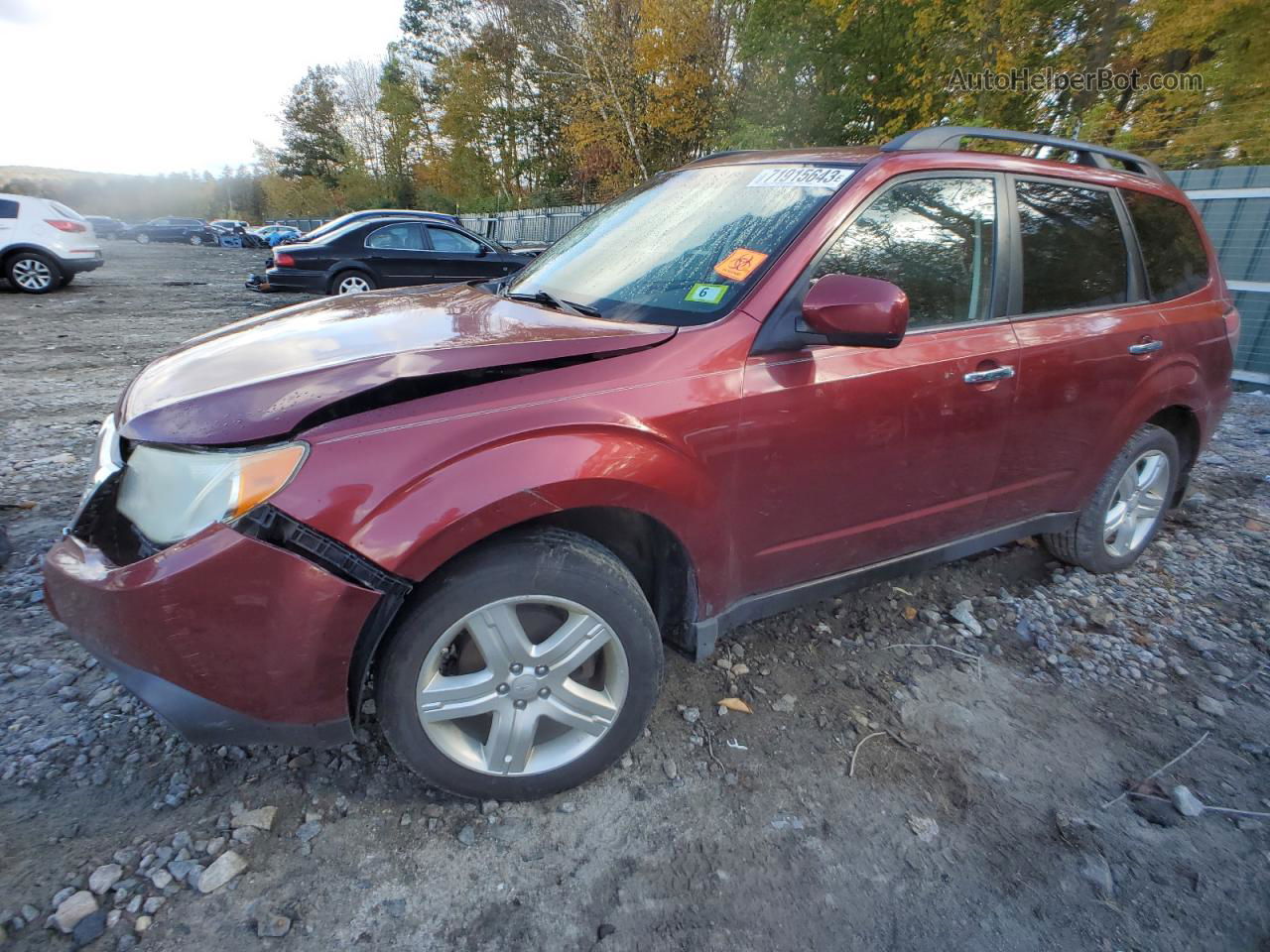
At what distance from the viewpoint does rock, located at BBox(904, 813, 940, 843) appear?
1908mm

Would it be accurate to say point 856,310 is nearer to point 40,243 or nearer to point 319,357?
point 319,357

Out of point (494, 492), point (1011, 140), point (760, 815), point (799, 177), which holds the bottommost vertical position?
point (760, 815)

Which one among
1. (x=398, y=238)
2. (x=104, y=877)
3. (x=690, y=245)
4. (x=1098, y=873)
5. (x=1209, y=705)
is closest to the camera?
(x=104, y=877)

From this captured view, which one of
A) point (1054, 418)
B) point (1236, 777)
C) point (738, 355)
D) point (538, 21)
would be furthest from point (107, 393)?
point (538, 21)

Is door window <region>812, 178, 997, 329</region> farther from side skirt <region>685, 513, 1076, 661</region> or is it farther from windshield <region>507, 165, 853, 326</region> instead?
side skirt <region>685, 513, 1076, 661</region>

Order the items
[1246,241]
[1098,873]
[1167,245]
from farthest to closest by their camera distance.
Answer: [1246,241] → [1167,245] → [1098,873]

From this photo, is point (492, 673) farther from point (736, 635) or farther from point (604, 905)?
point (736, 635)

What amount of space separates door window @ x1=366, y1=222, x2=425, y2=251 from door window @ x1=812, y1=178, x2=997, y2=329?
33.9 ft

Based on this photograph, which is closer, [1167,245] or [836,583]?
[836,583]

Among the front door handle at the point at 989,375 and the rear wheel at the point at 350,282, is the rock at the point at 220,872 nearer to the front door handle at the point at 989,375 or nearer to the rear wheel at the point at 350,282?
the front door handle at the point at 989,375

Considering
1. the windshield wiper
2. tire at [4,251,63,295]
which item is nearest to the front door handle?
the windshield wiper

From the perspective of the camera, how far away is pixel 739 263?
2.14m

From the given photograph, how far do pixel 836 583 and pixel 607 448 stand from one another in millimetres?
1096

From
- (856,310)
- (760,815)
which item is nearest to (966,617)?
(760,815)
